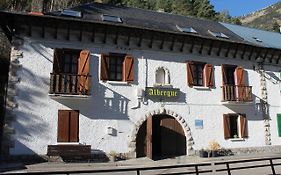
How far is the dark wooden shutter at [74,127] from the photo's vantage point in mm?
14938

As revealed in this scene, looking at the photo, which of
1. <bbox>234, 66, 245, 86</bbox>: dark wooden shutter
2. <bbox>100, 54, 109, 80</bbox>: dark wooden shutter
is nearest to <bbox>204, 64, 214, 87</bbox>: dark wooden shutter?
<bbox>234, 66, 245, 86</bbox>: dark wooden shutter

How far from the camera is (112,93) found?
52.5 feet

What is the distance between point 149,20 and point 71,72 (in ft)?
19.3

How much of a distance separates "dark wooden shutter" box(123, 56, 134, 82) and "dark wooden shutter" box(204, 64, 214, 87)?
447 cm

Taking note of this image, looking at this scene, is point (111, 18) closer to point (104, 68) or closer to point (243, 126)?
point (104, 68)

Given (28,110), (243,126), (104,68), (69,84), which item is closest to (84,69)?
(104,68)

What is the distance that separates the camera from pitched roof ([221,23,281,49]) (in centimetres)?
2167

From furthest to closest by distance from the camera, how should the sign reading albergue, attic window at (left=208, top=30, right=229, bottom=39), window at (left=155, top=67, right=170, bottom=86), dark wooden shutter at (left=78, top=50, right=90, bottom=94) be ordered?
attic window at (left=208, top=30, right=229, bottom=39) < window at (left=155, top=67, right=170, bottom=86) < the sign reading albergue < dark wooden shutter at (left=78, top=50, right=90, bottom=94)

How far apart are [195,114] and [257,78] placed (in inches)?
207

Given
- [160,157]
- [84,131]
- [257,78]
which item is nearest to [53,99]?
[84,131]

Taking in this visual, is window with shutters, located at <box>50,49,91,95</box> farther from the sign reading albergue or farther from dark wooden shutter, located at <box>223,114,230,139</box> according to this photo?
dark wooden shutter, located at <box>223,114,230,139</box>

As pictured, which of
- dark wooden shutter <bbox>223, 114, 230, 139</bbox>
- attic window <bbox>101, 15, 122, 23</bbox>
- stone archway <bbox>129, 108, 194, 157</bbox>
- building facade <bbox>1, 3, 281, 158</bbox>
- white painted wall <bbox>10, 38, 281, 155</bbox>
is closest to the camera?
white painted wall <bbox>10, 38, 281, 155</bbox>

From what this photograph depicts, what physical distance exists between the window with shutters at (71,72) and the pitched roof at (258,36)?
36.7 feet

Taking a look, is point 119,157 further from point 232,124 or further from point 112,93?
point 232,124
